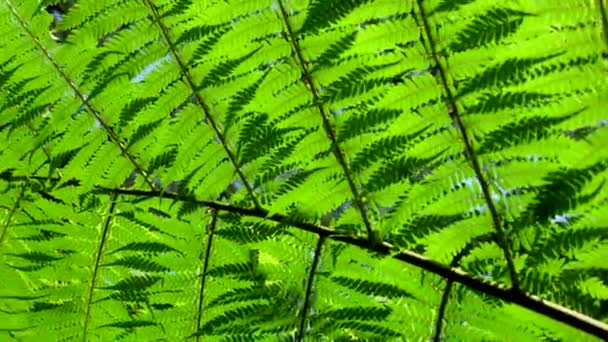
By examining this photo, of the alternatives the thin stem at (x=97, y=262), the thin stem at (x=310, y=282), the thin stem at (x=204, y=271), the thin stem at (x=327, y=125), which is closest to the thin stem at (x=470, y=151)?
the thin stem at (x=327, y=125)

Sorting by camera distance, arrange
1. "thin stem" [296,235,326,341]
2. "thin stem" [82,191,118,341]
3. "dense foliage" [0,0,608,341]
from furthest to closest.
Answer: "thin stem" [82,191,118,341] < "thin stem" [296,235,326,341] < "dense foliage" [0,0,608,341]

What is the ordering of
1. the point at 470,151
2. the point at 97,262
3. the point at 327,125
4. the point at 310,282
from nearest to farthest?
the point at 470,151, the point at 327,125, the point at 310,282, the point at 97,262

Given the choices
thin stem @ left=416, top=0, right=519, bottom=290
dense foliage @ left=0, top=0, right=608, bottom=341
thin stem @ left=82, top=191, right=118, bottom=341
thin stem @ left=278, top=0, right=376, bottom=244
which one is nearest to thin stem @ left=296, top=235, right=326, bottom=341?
dense foliage @ left=0, top=0, right=608, bottom=341

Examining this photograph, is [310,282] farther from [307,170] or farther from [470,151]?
[470,151]

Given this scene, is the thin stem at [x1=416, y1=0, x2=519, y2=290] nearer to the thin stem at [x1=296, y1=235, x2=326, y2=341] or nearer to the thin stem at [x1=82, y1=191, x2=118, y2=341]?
the thin stem at [x1=296, y1=235, x2=326, y2=341]

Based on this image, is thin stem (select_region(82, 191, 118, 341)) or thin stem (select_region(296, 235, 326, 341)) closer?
thin stem (select_region(296, 235, 326, 341))

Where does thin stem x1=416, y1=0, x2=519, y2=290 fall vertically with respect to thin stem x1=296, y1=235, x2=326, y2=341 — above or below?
above

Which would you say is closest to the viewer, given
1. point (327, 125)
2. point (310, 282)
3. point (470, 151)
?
point (470, 151)

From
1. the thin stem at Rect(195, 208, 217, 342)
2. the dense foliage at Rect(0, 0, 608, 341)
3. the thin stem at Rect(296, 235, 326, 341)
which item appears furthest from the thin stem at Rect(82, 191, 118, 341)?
the thin stem at Rect(296, 235, 326, 341)

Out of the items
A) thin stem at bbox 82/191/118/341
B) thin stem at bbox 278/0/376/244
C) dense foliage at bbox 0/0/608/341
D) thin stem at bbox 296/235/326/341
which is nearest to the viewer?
dense foliage at bbox 0/0/608/341

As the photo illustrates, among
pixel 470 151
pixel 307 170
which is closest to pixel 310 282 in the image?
pixel 307 170
